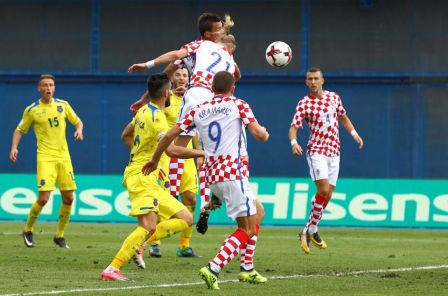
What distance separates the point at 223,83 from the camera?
37.4 feet

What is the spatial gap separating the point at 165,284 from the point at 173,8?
17342 mm

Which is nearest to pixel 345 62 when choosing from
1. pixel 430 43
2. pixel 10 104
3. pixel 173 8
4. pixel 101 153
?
pixel 430 43

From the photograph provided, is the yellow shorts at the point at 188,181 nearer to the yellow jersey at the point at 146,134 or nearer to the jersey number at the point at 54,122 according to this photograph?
the jersey number at the point at 54,122

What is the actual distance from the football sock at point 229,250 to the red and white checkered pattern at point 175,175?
4.10 metres

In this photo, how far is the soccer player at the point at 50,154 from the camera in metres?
16.7

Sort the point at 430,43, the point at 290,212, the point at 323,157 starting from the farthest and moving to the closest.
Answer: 1. the point at 430,43
2. the point at 290,212
3. the point at 323,157

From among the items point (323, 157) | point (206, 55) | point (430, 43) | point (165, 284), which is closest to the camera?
point (165, 284)

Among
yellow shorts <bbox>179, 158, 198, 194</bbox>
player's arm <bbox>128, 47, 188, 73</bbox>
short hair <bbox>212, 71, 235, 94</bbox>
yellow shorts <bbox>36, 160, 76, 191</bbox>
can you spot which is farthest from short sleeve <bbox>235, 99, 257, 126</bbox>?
yellow shorts <bbox>36, 160, 76, 191</bbox>

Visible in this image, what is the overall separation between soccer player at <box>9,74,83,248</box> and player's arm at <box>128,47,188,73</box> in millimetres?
3719

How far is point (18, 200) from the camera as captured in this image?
75.3 ft

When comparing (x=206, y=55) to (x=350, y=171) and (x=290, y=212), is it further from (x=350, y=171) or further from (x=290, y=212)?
(x=350, y=171)

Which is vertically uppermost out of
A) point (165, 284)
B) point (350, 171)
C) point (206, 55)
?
point (206, 55)

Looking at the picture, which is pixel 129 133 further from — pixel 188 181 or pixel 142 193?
pixel 188 181

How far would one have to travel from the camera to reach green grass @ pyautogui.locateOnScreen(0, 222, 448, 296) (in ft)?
37.0
